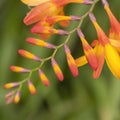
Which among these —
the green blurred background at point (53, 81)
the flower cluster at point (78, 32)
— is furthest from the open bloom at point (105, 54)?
the green blurred background at point (53, 81)

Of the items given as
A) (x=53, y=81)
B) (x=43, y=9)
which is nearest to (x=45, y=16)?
(x=43, y=9)

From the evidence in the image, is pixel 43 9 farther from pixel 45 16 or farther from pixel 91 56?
pixel 91 56

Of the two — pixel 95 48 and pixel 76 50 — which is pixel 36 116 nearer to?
pixel 76 50

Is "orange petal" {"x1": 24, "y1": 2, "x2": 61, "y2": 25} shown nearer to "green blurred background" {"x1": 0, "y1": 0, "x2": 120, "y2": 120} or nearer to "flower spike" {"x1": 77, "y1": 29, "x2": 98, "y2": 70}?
"flower spike" {"x1": 77, "y1": 29, "x2": 98, "y2": 70}

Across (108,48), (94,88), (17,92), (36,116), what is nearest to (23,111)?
(36,116)

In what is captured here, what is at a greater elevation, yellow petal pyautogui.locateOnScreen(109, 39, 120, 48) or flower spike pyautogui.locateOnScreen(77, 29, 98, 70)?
flower spike pyautogui.locateOnScreen(77, 29, 98, 70)

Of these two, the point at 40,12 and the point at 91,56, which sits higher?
the point at 40,12

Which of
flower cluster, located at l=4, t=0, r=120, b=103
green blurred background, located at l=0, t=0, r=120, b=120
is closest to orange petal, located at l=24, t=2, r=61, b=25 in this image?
flower cluster, located at l=4, t=0, r=120, b=103

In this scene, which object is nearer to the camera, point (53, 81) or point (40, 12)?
point (40, 12)
